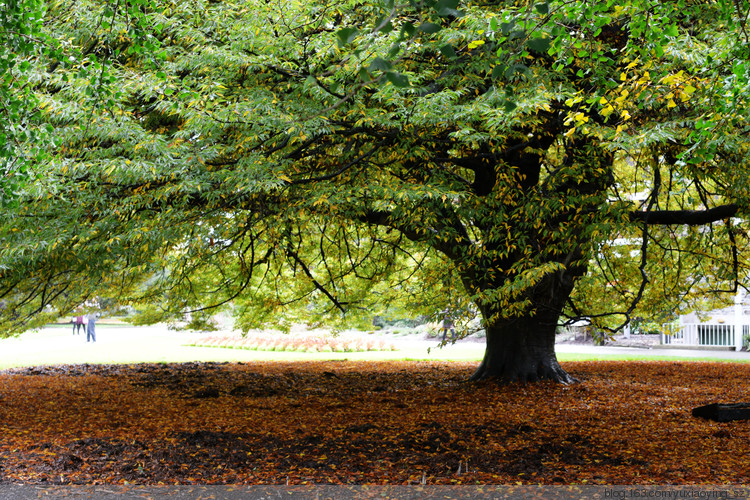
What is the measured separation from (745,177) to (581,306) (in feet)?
18.5

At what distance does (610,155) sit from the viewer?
8500 mm

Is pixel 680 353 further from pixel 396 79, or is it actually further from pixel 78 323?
pixel 78 323

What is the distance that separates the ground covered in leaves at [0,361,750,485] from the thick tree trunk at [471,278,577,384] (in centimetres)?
51

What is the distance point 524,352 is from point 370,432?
5374 mm

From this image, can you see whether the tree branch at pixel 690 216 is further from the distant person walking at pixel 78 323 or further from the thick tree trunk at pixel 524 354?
the distant person walking at pixel 78 323

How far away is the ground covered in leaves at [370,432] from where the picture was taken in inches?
200

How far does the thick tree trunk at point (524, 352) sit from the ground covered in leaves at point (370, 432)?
51cm

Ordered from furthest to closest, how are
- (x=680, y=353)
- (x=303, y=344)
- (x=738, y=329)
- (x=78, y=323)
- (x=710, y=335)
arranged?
(x=78, y=323) → (x=303, y=344) → (x=710, y=335) → (x=738, y=329) → (x=680, y=353)

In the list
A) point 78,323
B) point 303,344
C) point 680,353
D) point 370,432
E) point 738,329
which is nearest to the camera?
point 370,432

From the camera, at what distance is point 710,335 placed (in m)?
23.5

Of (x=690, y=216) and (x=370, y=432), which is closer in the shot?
(x=370, y=432)

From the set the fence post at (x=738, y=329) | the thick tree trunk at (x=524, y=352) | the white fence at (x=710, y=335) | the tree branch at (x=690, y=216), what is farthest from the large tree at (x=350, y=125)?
the white fence at (x=710, y=335)

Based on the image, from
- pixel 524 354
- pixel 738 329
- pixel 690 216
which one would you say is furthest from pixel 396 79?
pixel 738 329

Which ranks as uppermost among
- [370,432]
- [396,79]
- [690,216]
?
[690,216]
